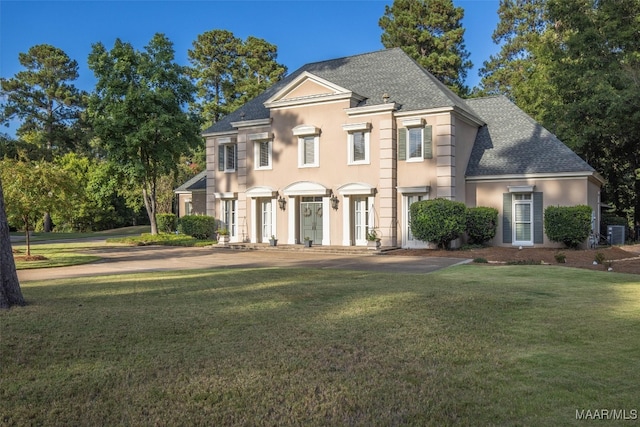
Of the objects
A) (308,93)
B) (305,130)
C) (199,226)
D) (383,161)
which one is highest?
(308,93)

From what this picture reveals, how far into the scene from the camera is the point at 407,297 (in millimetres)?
9508

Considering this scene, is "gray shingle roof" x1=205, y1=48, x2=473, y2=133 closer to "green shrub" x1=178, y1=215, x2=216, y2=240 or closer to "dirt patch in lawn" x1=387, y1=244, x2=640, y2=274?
"green shrub" x1=178, y1=215, x2=216, y2=240

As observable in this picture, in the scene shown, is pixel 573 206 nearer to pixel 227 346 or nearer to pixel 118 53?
pixel 227 346

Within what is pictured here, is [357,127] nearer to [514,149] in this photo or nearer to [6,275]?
[514,149]

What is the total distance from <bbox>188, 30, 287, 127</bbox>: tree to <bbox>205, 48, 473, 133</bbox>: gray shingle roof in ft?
68.6

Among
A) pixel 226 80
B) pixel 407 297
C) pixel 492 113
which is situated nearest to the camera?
pixel 407 297

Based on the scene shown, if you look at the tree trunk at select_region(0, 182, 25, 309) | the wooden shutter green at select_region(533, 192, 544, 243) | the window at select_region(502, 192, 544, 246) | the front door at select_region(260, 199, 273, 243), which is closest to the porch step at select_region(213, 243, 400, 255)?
the front door at select_region(260, 199, 273, 243)

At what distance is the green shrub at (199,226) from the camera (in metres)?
29.2

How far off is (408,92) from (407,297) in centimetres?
1685

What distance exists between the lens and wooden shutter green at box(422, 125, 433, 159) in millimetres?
22719

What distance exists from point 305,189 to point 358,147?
3.33 meters

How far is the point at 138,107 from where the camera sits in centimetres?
2883

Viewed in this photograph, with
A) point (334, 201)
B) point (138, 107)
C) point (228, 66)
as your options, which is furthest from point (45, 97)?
point (334, 201)

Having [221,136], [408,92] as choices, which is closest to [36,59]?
[221,136]
